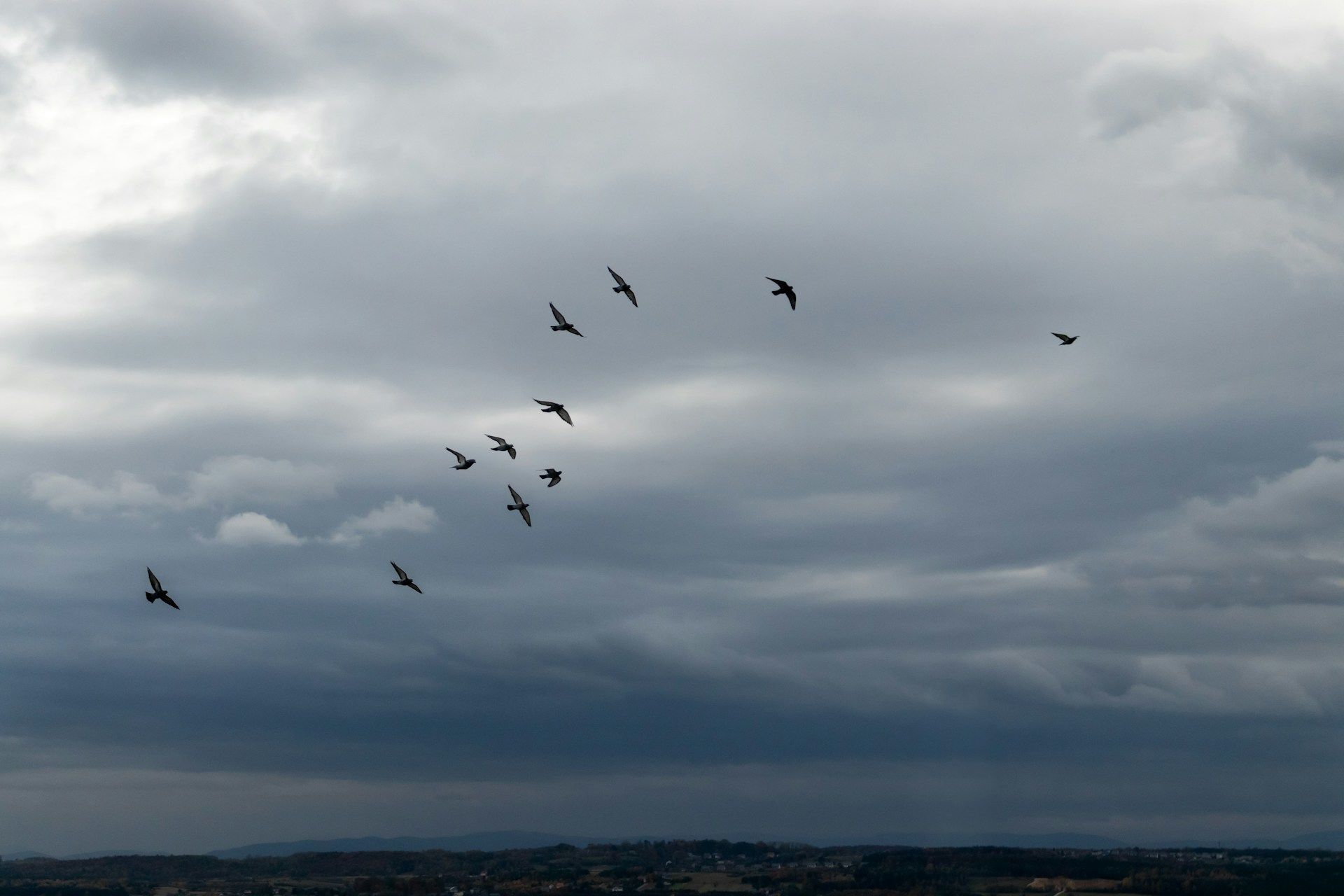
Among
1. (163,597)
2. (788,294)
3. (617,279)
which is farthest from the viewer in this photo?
(617,279)

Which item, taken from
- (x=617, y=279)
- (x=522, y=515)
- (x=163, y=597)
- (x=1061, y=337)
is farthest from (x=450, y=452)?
(x=1061, y=337)

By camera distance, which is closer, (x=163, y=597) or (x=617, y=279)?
(x=163, y=597)

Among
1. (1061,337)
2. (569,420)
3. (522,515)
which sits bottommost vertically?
(522,515)

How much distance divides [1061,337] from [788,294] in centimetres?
3344

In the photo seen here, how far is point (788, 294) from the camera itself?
122 meters

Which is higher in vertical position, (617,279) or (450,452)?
(617,279)

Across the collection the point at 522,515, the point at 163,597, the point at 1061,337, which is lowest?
the point at 163,597

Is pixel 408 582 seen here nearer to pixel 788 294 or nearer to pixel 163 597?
pixel 163 597

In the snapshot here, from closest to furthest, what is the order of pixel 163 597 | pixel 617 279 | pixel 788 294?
pixel 163 597, pixel 788 294, pixel 617 279

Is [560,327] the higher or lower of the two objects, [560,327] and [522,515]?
the higher

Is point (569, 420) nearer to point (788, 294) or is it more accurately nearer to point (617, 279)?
point (617, 279)

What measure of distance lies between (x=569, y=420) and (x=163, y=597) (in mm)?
44135

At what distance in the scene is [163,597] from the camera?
353 ft

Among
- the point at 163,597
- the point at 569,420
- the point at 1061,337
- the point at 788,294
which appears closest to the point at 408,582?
the point at 569,420
